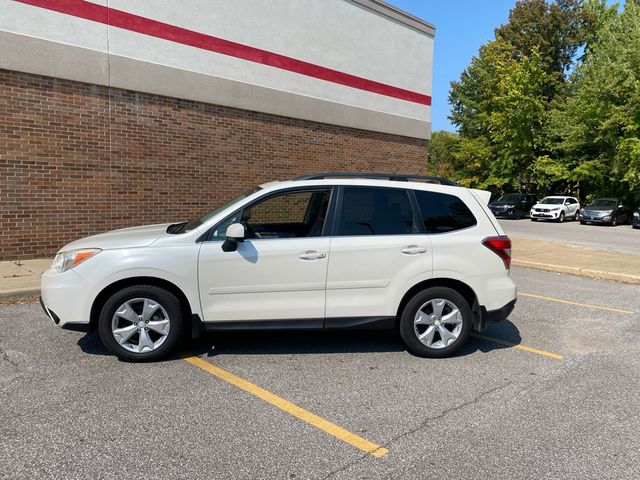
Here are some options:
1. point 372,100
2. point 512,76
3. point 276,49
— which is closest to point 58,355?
point 276,49

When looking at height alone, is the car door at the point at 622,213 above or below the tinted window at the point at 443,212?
below

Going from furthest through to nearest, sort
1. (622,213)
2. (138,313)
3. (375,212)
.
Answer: (622,213) → (375,212) → (138,313)

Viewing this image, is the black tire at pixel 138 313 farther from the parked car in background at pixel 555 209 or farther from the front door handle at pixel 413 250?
the parked car in background at pixel 555 209

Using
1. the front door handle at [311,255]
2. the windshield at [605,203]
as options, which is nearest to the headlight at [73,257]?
the front door handle at [311,255]

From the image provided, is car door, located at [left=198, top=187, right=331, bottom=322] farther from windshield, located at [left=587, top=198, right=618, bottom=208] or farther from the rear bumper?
windshield, located at [left=587, top=198, right=618, bottom=208]

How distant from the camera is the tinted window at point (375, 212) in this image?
469cm

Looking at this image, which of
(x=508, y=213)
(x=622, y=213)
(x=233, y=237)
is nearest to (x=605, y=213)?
(x=622, y=213)

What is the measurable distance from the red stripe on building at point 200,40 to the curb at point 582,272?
6.93 m

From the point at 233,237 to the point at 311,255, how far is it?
28.7 inches

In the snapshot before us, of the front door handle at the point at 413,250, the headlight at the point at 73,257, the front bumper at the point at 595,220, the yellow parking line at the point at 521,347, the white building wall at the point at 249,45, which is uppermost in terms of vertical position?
the white building wall at the point at 249,45

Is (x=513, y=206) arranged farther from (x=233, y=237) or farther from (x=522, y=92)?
(x=233, y=237)

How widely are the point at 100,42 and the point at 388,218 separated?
25.4 feet

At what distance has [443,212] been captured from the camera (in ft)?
16.0

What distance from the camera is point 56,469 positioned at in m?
2.80
